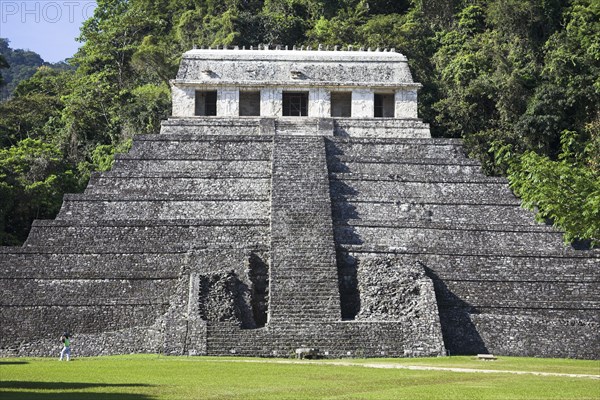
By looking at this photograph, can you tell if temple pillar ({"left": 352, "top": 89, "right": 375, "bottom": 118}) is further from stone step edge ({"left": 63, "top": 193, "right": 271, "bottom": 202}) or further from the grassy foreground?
the grassy foreground

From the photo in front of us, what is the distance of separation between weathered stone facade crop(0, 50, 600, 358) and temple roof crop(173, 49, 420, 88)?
7.21 ft

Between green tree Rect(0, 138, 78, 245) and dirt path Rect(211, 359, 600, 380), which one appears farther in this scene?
green tree Rect(0, 138, 78, 245)

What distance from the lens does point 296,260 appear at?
939 inches

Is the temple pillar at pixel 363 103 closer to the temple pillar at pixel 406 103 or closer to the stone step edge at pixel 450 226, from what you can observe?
the temple pillar at pixel 406 103

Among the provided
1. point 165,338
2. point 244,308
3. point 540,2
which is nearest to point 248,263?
point 244,308

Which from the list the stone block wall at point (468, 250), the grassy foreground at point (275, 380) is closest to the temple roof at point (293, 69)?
the stone block wall at point (468, 250)

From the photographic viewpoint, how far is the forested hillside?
34.4m

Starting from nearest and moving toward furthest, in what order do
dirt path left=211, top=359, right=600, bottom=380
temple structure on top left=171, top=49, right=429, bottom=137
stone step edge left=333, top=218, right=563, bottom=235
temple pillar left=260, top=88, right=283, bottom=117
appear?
dirt path left=211, top=359, right=600, bottom=380, stone step edge left=333, top=218, right=563, bottom=235, temple structure on top left=171, top=49, right=429, bottom=137, temple pillar left=260, top=88, right=283, bottom=117

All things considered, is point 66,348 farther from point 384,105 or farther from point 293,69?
point 384,105

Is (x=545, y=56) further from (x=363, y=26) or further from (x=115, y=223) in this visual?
(x=115, y=223)

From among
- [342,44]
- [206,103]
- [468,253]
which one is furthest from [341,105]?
[468,253]

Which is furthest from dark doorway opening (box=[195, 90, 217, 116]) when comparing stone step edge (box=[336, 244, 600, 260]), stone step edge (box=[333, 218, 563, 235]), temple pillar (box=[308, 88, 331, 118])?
stone step edge (box=[336, 244, 600, 260])

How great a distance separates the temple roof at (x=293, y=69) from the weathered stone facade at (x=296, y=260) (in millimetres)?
2198

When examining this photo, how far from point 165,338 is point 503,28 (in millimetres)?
25445
